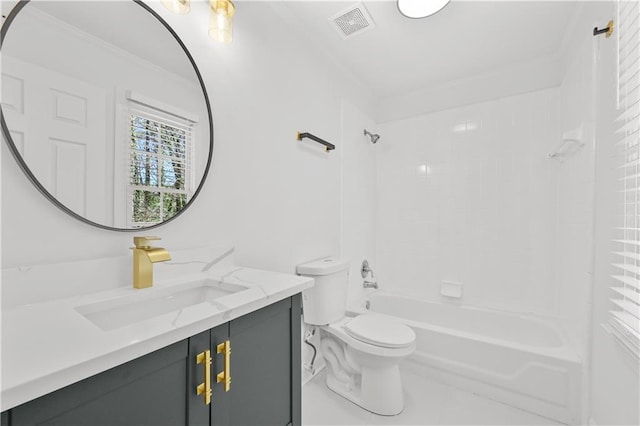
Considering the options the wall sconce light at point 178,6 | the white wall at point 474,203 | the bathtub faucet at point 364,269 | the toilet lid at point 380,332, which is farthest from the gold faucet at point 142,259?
the white wall at point 474,203

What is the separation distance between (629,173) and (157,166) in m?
1.85

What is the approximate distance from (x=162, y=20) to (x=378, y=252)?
2.52 m

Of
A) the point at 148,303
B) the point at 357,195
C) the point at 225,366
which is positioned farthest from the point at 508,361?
the point at 148,303

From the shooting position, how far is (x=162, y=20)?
1117 millimetres

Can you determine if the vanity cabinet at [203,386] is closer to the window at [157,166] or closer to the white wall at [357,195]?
the window at [157,166]

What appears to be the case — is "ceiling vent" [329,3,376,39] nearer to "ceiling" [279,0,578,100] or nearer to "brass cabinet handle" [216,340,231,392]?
"ceiling" [279,0,578,100]

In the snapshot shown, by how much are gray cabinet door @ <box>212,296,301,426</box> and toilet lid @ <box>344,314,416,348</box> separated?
700 mm

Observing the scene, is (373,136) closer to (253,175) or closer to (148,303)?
(253,175)

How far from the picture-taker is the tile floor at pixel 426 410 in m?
1.62

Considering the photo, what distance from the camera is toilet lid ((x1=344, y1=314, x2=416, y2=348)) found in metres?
1.63

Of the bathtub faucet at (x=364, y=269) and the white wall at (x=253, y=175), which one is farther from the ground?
the white wall at (x=253, y=175)

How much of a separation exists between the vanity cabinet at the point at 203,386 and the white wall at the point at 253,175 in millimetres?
522

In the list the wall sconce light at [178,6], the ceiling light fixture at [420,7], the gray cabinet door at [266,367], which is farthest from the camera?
the ceiling light fixture at [420,7]

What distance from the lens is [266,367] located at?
93 cm
